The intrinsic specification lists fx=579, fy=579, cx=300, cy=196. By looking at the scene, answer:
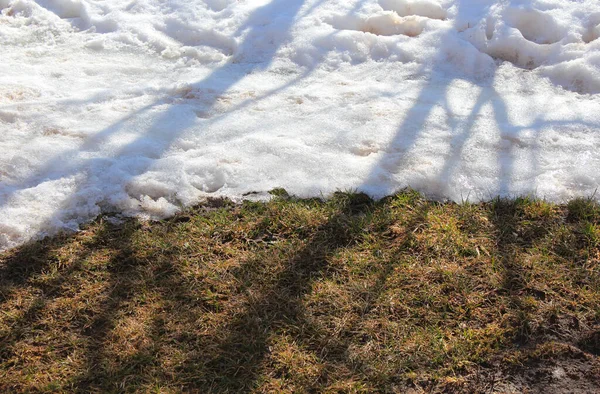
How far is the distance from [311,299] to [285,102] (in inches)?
74.8

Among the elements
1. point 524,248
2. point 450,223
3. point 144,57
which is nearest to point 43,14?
point 144,57

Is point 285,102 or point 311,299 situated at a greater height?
point 285,102

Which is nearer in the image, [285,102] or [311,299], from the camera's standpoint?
[311,299]

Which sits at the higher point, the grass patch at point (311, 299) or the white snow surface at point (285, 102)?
the white snow surface at point (285, 102)

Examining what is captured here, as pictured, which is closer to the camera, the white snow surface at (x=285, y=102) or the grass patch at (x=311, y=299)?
the grass patch at (x=311, y=299)

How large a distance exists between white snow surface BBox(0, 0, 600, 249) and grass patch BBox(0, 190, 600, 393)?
0.23 meters

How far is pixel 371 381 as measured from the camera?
7.63 ft

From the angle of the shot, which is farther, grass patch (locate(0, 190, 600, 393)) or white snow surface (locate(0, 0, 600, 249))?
white snow surface (locate(0, 0, 600, 249))

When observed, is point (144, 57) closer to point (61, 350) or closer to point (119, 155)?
point (119, 155)

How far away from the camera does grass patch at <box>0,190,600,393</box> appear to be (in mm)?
2379

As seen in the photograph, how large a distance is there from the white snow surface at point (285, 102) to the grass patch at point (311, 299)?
8.9 inches

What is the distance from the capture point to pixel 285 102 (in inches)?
165

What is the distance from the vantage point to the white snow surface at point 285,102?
3426mm

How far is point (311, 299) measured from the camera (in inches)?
107
